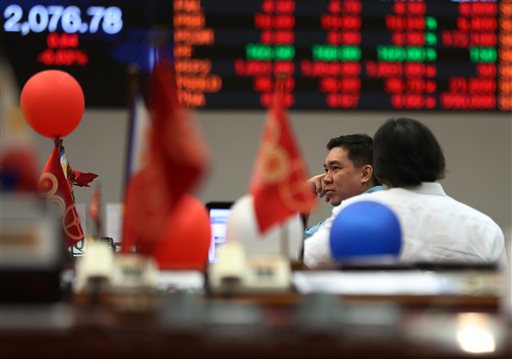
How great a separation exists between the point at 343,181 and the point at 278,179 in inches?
96.7

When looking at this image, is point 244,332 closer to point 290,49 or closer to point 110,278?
point 110,278

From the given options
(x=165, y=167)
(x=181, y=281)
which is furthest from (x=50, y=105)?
(x=165, y=167)

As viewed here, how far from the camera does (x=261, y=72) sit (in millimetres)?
4855

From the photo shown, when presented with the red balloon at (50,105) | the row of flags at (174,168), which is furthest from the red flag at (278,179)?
the red balloon at (50,105)

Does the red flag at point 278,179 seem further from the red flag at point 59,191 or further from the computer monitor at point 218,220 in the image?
the computer monitor at point 218,220

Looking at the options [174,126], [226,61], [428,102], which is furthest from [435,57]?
[174,126]

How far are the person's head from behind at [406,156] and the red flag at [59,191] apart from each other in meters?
1.04

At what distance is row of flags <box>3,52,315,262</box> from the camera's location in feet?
5.80

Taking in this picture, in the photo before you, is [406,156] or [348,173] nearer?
[406,156]

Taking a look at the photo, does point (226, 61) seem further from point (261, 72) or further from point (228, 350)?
point (228, 350)

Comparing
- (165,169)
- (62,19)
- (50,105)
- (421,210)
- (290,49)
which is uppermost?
(62,19)

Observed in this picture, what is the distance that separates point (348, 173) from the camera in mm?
4633

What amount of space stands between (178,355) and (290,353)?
153 millimetres

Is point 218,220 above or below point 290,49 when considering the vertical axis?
below
